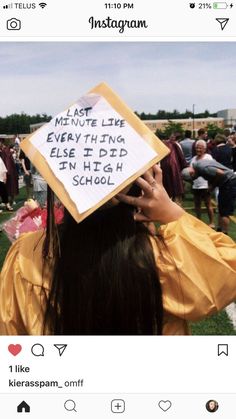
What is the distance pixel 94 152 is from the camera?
115 centimetres

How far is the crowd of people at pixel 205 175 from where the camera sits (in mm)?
5984

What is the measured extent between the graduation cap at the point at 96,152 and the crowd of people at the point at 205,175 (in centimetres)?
472

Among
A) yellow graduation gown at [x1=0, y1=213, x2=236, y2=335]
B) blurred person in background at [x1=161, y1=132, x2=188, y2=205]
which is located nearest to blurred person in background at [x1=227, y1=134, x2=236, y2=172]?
blurred person in background at [x1=161, y1=132, x2=188, y2=205]

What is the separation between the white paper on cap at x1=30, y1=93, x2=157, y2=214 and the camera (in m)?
1.14
